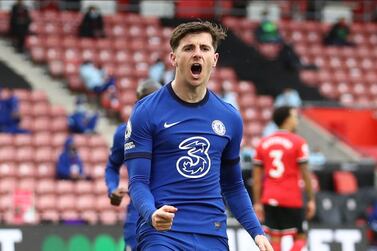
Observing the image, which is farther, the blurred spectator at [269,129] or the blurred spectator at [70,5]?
the blurred spectator at [70,5]

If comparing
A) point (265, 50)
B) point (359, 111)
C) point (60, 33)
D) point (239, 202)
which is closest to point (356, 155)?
point (359, 111)

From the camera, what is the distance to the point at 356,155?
72.2 feet

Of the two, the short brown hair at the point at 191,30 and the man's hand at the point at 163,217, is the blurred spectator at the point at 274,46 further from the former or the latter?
the man's hand at the point at 163,217

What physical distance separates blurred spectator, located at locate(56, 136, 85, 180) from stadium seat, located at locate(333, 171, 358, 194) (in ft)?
14.5

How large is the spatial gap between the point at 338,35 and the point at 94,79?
24.9 ft

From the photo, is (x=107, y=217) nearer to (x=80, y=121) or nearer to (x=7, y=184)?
(x=7, y=184)

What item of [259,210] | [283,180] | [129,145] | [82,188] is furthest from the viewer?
[82,188]

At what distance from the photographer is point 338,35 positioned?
27266 mm

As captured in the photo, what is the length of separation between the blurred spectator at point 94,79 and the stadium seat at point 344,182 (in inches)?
185

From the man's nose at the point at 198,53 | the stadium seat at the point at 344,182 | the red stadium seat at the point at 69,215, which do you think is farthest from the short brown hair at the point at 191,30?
the stadium seat at the point at 344,182

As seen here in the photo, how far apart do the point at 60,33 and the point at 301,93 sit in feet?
17.2

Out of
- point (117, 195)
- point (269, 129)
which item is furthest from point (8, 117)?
point (117, 195)

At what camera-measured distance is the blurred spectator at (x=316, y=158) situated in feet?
66.4

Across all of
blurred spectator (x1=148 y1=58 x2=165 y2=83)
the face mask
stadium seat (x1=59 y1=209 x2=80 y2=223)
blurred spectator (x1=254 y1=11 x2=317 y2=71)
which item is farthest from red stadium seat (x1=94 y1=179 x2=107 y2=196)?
blurred spectator (x1=254 y1=11 x2=317 y2=71)
